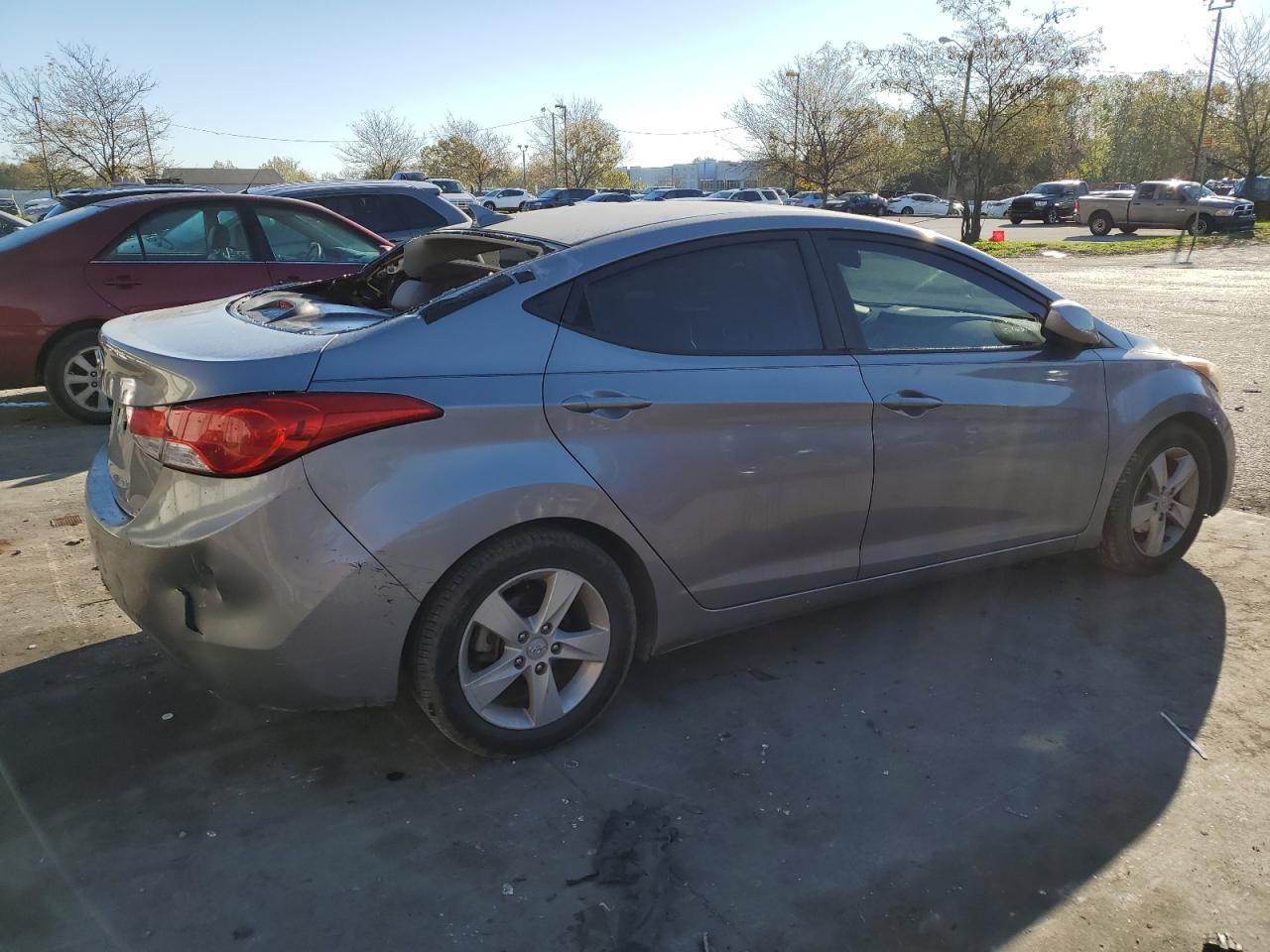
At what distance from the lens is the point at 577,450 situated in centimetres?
284

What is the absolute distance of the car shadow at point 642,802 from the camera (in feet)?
7.76

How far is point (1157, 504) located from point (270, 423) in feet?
12.3

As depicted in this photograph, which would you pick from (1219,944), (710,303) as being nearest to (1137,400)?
(710,303)

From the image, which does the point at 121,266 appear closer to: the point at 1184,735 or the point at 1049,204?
the point at 1184,735

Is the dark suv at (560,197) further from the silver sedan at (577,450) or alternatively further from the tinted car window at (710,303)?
the tinted car window at (710,303)

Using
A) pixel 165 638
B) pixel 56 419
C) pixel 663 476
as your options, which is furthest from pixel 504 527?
pixel 56 419

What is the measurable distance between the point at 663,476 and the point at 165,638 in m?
1.52

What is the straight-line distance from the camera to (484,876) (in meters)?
2.50

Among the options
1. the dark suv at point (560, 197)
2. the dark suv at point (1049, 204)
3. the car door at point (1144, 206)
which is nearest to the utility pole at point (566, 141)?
the dark suv at point (560, 197)

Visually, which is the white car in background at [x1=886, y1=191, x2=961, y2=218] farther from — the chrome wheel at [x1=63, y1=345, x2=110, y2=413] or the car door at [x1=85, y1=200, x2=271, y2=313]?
the chrome wheel at [x1=63, y1=345, x2=110, y2=413]

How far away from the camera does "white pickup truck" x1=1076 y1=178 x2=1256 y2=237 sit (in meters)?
32.4

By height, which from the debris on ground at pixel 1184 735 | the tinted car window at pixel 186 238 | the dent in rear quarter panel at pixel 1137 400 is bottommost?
the debris on ground at pixel 1184 735

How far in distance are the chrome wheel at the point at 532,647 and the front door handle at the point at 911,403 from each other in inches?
50.0

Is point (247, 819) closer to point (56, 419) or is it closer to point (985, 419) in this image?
point (985, 419)
